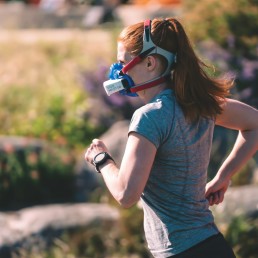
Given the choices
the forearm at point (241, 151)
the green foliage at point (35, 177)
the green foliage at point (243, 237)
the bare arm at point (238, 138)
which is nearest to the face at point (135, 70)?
the bare arm at point (238, 138)

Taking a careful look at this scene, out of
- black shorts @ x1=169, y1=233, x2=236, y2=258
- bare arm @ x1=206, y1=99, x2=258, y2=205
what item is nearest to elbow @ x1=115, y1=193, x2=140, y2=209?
black shorts @ x1=169, y1=233, x2=236, y2=258

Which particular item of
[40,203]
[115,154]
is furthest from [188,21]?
[40,203]

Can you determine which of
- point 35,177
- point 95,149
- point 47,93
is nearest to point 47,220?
point 35,177

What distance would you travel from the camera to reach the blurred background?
228 inches

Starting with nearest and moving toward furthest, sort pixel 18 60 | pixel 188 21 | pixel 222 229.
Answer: pixel 222 229 → pixel 188 21 → pixel 18 60

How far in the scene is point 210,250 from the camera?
3.05 meters

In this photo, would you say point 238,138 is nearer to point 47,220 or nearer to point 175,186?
point 175,186

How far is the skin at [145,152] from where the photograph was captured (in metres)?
2.85

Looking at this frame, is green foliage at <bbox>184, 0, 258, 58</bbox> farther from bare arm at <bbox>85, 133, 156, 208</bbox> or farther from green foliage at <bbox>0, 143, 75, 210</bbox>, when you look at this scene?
bare arm at <bbox>85, 133, 156, 208</bbox>

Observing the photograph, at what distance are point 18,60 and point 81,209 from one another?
6.39 metres

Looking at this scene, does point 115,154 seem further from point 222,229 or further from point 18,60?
point 18,60

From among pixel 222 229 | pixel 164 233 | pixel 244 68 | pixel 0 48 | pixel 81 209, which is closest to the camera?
pixel 164 233

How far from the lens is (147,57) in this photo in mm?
3029

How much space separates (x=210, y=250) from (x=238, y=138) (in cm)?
60
